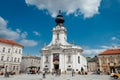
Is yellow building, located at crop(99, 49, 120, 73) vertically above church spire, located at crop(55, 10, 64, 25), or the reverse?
church spire, located at crop(55, 10, 64, 25)

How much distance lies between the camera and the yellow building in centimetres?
5691

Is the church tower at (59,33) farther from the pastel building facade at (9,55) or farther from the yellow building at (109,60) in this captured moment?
the yellow building at (109,60)

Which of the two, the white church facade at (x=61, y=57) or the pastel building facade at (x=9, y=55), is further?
the white church facade at (x=61, y=57)

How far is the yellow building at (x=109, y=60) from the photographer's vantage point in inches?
2240

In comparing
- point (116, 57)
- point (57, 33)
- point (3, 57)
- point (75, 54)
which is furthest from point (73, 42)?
point (3, 57)

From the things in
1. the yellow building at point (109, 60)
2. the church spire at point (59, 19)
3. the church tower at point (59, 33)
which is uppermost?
the church spire at point (59, 19)

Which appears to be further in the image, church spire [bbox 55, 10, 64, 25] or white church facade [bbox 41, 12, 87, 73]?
church spire [bbox 55, 10, 64, 25]

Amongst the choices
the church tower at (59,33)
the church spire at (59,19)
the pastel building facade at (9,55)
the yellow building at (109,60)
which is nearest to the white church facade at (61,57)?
the church tower at (59,33)

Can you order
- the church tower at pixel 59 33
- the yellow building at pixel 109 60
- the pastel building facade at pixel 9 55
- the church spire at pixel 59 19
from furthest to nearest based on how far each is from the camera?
the church spire at pixel 59 19 < the church tower at pixel 59 33 < the yellow building at pixel 109 60 < the pastel building facade at pixel 9 55

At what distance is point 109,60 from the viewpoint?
58.1 m

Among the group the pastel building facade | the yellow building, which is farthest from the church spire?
the yellow building

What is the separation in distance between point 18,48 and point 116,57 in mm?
34115

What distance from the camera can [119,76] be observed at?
2773 cm

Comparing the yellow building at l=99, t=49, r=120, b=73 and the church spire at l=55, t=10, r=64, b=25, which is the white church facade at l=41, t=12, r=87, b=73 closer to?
the yellow building at l=99, t=49, r=120, b=73
